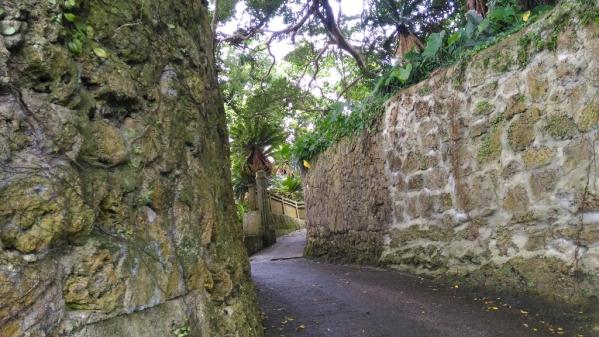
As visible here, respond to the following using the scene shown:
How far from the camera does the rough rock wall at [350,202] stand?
5648 millimetres

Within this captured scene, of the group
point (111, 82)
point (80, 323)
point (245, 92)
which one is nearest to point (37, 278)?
point (80, 323)

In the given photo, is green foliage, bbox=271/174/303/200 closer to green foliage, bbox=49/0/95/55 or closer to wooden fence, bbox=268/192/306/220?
wooden fence, bbox=268/192/306/220

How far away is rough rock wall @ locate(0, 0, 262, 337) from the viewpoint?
5.24 feet

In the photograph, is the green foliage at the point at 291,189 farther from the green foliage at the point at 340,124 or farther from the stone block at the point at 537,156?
the stone block at the point at 537,156

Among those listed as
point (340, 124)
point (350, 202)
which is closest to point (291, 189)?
point (340, 124)

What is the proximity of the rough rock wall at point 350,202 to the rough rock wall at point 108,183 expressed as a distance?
10.6 feet

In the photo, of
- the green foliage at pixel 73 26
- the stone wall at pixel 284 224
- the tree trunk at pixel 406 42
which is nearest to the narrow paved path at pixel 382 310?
the green foliage at pixel 73 26

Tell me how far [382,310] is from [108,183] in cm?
259

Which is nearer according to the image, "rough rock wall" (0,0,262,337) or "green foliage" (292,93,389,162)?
"rough rock wall" (0,0,262,337)

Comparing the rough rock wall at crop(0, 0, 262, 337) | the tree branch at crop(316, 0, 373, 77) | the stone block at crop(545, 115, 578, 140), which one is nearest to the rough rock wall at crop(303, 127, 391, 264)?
the stone block at crop(545, 115, 578, 140)

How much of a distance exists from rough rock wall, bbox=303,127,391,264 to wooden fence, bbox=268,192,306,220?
18.1 feet

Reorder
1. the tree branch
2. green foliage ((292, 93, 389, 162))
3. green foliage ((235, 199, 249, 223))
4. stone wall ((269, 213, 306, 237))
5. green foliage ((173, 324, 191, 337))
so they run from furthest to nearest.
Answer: green foliage ((235, 199, 249, 223)) < stone wall ((269, 213, 306, 237)) < the tree branch < green foliage ((292, 93, 389, 162)) < green foliage ((173, 324, 191, 337))

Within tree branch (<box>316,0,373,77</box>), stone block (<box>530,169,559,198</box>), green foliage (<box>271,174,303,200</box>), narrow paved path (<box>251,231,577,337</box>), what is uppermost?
tree branch (<box>316,0,373,77</box>)

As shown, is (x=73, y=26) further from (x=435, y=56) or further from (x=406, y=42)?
(x=406, y=42)
